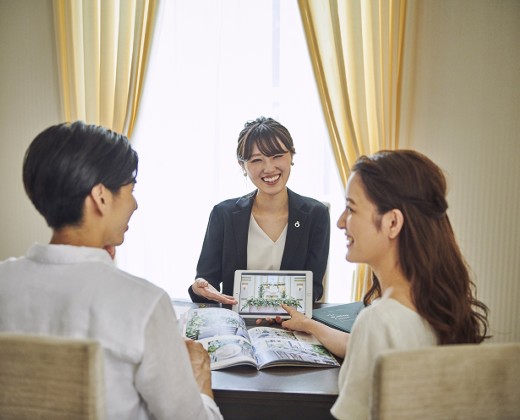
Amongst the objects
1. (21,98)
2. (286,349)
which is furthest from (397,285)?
(21,98)

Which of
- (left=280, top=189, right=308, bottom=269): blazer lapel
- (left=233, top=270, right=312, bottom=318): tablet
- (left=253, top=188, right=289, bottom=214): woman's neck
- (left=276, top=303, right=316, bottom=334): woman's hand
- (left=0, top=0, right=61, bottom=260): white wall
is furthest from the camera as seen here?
(left=0, top=0, right=61, bottom=260): white wall

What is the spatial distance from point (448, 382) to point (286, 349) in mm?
681

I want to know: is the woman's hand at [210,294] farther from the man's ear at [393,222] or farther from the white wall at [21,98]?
the white wall at [21,98]

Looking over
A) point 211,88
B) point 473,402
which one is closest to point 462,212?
point 211,88

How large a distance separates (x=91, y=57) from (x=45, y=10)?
49 centimetres

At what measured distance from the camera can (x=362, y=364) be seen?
3.87ft

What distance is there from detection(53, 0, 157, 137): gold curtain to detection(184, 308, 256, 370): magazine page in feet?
6.77

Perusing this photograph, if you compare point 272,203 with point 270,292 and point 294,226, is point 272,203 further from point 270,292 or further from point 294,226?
point 270,292

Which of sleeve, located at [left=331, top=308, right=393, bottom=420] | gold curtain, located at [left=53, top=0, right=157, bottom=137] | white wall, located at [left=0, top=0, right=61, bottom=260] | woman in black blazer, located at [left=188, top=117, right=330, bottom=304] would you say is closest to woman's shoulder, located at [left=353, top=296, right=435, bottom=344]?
sleeve, located at [left=331, top=308, right=393, bottom=420]

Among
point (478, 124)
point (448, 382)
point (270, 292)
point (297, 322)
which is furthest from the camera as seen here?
point (478, 124)

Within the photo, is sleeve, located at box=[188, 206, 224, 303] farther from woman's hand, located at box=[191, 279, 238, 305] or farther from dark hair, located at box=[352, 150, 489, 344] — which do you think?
dark hair, located at box=[352, 150, 489, 344]

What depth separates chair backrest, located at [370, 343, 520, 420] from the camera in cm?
97

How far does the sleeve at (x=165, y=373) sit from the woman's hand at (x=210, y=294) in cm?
85

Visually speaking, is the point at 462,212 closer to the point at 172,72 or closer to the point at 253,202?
the point at 253,202
